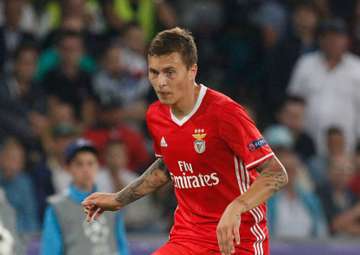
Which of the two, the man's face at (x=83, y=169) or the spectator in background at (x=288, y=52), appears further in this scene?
the spectator in background at (x=288, y=52)

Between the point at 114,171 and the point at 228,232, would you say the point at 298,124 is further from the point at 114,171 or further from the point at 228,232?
the point at 228,232

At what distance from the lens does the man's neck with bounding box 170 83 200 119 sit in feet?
20.0

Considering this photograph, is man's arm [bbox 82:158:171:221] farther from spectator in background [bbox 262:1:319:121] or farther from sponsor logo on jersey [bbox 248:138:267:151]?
spectator in background [bbox 262:1:319:121]

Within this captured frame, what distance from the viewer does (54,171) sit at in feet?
34.6

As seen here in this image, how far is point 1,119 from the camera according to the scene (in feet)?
36.2

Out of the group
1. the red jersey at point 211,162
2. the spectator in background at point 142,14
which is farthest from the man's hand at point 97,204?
the spectator in background at point 142,14

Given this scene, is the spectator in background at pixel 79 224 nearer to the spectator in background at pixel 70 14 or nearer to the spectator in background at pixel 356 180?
the spectator in background at pixel 356 180

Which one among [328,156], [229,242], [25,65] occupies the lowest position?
[328,156]

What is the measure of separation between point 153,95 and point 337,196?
2.31 metres

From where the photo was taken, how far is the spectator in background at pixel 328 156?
35.7 feet

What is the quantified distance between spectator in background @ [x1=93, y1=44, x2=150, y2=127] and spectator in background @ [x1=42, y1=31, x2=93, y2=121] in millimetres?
182

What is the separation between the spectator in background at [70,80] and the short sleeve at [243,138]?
5.65 meters

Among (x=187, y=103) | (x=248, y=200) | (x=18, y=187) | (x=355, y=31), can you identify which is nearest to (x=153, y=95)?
(x=18, y=187)

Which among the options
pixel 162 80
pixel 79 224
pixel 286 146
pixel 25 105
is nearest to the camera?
pixel 162 80
